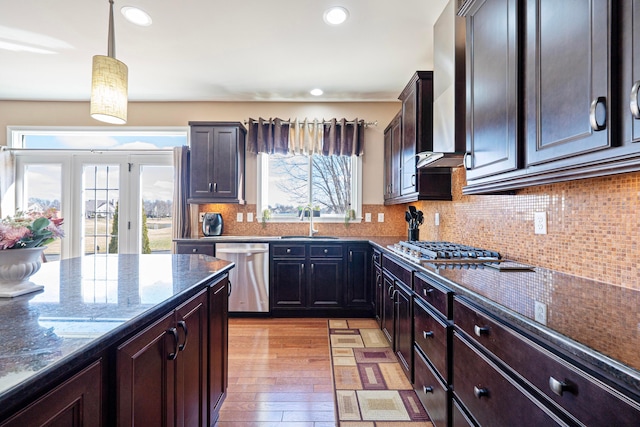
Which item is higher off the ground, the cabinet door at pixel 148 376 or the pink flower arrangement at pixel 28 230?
the pink flower arrangement at pixel 28 230

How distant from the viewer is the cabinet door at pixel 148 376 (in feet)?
2.85

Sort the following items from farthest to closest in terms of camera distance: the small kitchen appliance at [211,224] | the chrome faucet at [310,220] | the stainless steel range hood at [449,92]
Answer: the chrome faucet at [310,220] → the small kitchen appliance at [211,224] → the stainless steel range hood at [449,92]

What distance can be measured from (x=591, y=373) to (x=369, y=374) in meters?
1.90

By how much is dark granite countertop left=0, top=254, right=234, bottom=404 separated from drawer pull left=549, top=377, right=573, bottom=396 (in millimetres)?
1125

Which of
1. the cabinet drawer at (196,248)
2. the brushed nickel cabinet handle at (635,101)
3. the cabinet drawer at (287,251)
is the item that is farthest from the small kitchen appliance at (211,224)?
the brushed nickel cabinet handle at (635,101)

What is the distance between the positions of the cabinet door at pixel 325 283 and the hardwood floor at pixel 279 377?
28 cm

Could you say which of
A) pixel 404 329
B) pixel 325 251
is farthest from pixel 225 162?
pixel 404 329

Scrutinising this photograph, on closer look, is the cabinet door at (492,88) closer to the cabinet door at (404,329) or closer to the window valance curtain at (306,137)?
the cabinet door at (404,329)

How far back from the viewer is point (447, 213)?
2951 mm

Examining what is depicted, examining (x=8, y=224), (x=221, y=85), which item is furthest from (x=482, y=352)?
(x=221, y=85)

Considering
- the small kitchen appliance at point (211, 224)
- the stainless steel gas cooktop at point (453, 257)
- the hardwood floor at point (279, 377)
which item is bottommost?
the hardwood floor at point (279, 377)

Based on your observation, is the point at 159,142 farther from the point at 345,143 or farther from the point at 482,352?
the point at 482,352

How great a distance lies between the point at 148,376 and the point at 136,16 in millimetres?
2723

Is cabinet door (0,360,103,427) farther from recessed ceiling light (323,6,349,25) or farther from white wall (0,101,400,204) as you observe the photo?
white wall (0,101,400,204)
